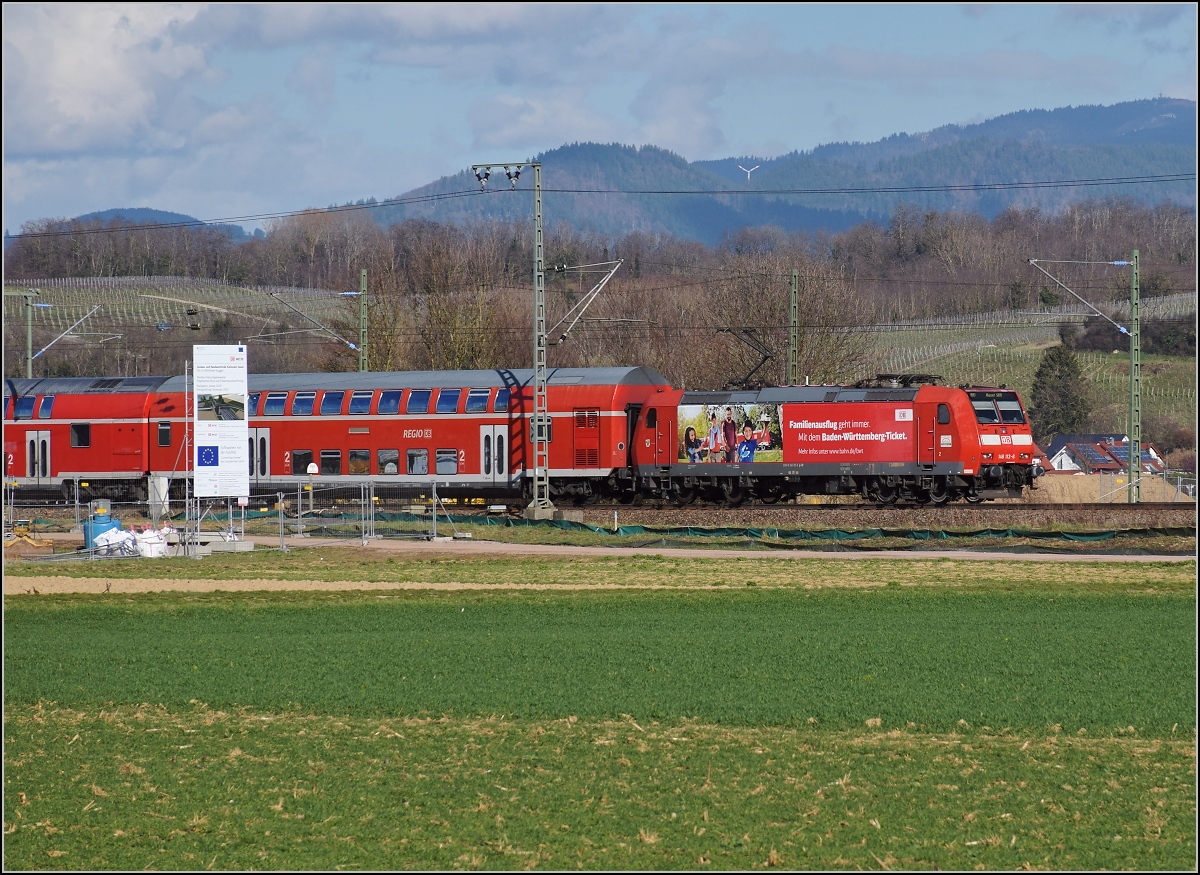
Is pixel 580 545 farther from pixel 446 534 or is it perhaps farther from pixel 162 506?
pixel 162 506

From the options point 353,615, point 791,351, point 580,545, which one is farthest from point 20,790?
point 791,351

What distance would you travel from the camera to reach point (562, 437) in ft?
164

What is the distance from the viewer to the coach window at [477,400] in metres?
50.8

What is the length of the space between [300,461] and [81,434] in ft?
33.0

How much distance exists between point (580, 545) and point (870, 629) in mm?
17486

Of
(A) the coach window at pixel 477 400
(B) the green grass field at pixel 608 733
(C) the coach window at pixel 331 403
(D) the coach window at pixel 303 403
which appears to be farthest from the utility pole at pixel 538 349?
(B) the green grass field at pixel 608 733

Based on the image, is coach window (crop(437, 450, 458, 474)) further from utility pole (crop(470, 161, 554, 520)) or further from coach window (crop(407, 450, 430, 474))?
utility pole (crop(470, 161, 554, 520))

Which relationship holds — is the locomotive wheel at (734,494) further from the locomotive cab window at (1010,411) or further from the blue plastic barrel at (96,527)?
the blue plastic barrel at (96,527)

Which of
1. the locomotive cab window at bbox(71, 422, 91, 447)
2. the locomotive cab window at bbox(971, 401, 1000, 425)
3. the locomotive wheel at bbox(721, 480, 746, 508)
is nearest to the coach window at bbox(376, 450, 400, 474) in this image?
the locomotive wheel at bbox(721, 480, 746, 508)

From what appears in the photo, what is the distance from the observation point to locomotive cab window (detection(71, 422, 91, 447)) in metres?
56.2

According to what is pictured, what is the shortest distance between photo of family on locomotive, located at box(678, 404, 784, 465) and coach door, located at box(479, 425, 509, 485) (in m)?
6.49

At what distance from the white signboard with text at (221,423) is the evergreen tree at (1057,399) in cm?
7252

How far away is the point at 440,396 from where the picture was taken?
51562mm

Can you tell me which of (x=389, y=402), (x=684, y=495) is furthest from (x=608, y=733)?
(x=389, y=402)
